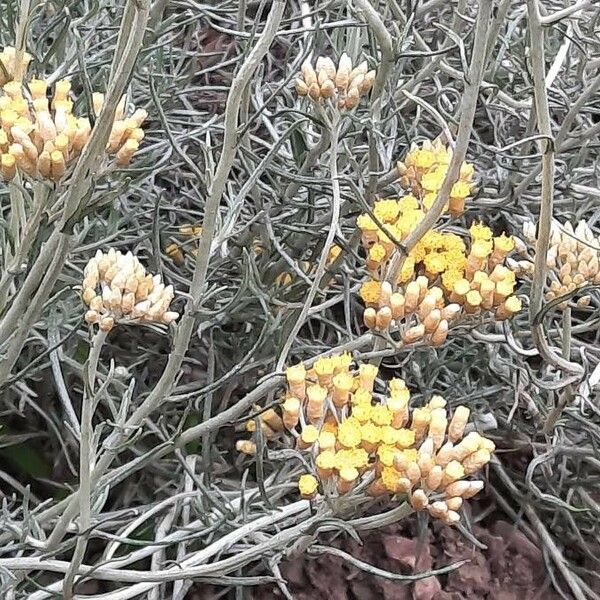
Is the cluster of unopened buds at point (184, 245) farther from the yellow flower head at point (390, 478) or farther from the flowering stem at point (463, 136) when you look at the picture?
the yellow flower head at point (390, 478)

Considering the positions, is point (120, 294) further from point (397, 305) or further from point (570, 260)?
point (570, 260)

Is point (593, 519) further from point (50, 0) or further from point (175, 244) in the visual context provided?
point (50, 0)

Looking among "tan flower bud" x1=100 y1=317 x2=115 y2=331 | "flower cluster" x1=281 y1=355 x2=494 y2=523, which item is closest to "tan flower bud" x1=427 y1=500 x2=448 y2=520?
"flower cluster" x1=281 y1=355 x2=494 y2=523

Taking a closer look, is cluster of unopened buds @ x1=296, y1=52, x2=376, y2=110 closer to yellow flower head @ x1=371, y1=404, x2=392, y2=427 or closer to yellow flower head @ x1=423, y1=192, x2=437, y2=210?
yellow flower head @ x1=423, y1=192, x2=437, y2=210

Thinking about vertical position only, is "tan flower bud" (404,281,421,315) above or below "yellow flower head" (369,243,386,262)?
below

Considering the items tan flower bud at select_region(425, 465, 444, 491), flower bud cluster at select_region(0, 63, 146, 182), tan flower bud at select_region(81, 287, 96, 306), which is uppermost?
flower bud cluster at select_region(0, 63, 146, 182)

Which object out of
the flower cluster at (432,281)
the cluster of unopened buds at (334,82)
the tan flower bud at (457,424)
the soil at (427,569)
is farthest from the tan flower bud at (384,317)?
the soil at (427,569)

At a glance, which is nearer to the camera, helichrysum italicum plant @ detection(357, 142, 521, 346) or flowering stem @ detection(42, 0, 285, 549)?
flowering stem @ detection(42, 0, 285, 549)
